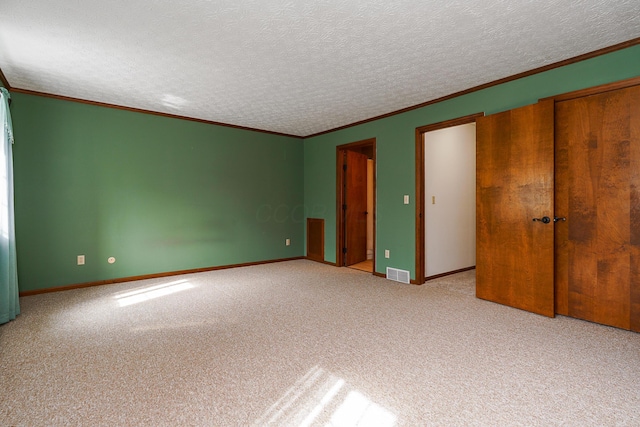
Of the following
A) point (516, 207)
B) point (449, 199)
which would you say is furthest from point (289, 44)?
point (449, 199)

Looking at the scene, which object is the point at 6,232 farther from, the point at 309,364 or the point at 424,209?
the point at 424,209

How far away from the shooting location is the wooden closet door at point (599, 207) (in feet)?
8.47

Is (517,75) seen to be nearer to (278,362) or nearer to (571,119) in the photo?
(571,119)

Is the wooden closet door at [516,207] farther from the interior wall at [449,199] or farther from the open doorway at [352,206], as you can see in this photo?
the open doorway at [352,206]

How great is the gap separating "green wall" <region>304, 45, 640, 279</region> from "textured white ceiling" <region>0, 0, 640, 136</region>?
0.17m

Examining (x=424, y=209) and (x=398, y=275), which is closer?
(x=424, y=209)

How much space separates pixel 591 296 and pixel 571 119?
5.28 ft

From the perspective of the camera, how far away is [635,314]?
257 centimetres

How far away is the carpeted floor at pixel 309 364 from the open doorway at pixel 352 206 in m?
2.10

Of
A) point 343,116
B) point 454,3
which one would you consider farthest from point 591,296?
point 343,116

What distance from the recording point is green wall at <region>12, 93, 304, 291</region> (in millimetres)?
3738

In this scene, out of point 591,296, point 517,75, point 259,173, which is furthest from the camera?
point 259,173

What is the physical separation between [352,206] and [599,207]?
3.45 metres

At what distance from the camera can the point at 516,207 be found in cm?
316
